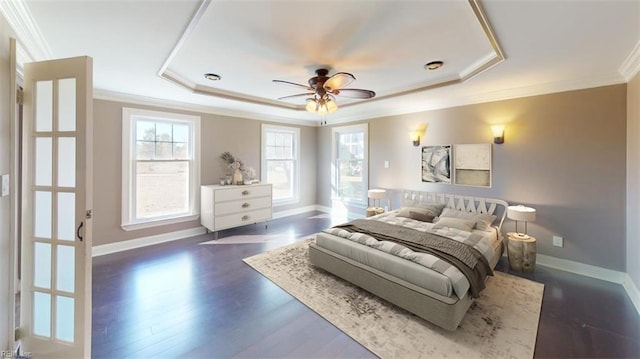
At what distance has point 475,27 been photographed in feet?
6.81

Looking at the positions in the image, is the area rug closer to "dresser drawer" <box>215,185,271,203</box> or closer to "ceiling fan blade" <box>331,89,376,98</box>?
"dresser drawer" <box>215,185,271,203</box>

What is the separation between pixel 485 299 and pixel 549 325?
1.64 ft

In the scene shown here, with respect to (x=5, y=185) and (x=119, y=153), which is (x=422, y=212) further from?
(x=119, y=153)

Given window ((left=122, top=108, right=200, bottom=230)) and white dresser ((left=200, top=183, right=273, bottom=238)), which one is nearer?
window ((left=122, top=108, right=200, bottom=230))

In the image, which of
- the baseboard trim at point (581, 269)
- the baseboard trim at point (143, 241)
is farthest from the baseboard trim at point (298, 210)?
the baseboard trim at point (581, 269)

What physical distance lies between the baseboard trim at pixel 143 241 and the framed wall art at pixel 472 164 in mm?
4705

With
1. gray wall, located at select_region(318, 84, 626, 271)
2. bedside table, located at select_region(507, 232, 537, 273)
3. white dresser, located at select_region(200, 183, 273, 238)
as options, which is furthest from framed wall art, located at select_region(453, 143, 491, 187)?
white dresser, located at select_region(200, 183, 273, 238)

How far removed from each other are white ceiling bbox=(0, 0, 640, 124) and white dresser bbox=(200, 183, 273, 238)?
183 centimetres

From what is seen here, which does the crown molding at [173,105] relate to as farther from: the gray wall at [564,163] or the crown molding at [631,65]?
the crown molding at [631,65]

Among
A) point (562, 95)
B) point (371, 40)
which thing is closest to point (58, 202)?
point (371, 40)

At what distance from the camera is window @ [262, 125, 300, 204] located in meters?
5.88

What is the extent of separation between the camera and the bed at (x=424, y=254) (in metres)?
2.17

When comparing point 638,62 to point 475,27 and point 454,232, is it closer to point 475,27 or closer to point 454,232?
point 475,27

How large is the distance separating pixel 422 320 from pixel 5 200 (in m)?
3.28
